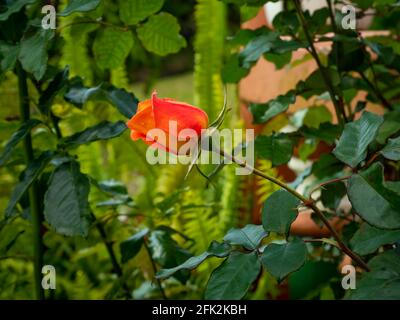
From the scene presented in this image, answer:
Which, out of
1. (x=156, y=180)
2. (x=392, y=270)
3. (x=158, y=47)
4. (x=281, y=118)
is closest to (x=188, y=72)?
(x=156, y=180)

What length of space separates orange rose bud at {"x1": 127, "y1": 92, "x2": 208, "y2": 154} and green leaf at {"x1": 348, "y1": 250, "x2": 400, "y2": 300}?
20cm

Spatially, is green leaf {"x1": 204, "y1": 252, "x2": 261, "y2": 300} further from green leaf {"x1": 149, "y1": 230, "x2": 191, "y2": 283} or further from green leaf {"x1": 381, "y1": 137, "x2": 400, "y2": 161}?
green leaf {"x1": 149, "y1": 230, "x2": 191, "y2": 283}

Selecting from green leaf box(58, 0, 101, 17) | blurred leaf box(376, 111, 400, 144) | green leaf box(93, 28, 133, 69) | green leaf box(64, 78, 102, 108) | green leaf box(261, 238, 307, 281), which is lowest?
blurred leaf box(376, 111, 400, 144)

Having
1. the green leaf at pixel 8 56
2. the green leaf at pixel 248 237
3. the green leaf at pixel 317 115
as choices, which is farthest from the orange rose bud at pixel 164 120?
the green leaf at pixel 317 115

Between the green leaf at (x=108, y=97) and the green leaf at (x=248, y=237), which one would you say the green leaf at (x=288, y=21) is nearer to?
the green leaf at (x=108, y=97)

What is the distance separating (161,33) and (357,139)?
38 cm

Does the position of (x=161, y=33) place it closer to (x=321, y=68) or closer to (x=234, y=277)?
(x=321, y=68)

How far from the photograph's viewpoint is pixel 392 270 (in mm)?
614

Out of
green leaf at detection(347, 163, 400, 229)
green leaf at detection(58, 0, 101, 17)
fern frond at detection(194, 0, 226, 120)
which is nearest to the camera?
green leaf at detection(347, 163, 400, 229)

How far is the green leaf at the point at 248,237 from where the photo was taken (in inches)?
25.0

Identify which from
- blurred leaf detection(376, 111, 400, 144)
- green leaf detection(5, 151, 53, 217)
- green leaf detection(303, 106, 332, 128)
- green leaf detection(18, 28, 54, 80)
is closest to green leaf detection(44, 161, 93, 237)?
green leaf detection(5, 151, 53, 217)

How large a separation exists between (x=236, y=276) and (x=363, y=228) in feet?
0.56

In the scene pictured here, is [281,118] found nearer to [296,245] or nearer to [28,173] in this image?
[28,173]

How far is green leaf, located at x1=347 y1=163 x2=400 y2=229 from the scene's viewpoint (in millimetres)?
574
